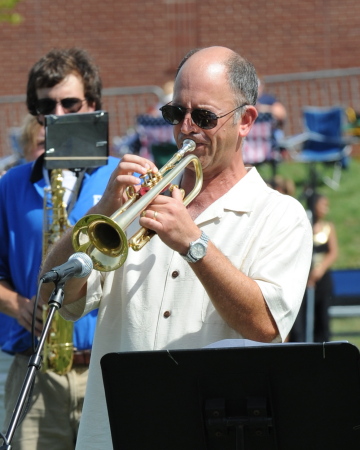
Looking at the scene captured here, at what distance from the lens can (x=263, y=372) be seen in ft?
8.78

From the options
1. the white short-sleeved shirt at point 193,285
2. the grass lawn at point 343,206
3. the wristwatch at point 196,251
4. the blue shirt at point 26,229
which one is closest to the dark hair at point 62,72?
the blue shirt at point 26,229

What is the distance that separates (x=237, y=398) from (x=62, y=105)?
6.99 feet

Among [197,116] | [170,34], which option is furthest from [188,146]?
[170,34]

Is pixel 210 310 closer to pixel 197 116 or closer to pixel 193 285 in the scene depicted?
pixel 193 285

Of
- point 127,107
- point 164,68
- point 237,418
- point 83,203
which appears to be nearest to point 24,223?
point 83,203

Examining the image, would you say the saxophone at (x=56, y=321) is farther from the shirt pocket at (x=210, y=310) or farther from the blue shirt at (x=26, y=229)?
the shirt pocket at (x=210, y=310)

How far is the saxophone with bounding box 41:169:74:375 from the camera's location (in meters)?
4.13

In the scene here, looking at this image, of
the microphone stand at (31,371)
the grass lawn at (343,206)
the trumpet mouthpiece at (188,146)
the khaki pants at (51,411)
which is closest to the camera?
the microphone stand at (31,371)

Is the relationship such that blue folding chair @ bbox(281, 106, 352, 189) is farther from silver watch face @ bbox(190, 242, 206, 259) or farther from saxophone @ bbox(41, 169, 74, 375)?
silver watch face @ bbox(190, 242, 206, 259)

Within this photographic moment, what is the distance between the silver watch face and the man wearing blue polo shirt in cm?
135

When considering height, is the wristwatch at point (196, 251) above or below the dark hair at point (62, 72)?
below

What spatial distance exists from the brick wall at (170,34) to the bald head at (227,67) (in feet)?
42.2

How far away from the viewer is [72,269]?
2760 mm

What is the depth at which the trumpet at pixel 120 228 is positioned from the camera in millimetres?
2965
